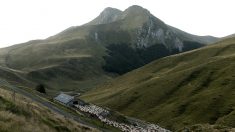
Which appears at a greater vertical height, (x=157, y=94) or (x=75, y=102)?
(x=75, y=102)

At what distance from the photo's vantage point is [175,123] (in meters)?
143

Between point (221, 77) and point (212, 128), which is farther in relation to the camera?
point (221, 77)

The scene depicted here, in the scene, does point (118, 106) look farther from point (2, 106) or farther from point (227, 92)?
point (2, 106)

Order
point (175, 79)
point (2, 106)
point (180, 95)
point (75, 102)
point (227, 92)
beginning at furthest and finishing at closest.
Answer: point (175, 79) < point (180, 95) < point (227, 92) < point (75, 102) < point (2, 106)

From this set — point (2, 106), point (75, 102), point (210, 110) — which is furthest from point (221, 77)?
point (2, 106)

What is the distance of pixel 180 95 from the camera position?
173 m

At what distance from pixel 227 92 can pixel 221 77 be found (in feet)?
70.6

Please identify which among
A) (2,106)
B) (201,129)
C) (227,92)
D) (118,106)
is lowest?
(118,106)

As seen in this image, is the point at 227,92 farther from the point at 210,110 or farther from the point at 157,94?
the point at 157,94

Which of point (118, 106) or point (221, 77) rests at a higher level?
point (221, 77)

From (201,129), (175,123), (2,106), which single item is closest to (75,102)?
(175,123)

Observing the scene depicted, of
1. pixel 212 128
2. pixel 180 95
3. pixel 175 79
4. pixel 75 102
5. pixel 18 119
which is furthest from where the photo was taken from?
pixel 175 79

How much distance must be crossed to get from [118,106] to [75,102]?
53.8m

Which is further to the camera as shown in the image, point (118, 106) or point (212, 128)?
point (118, 106)
